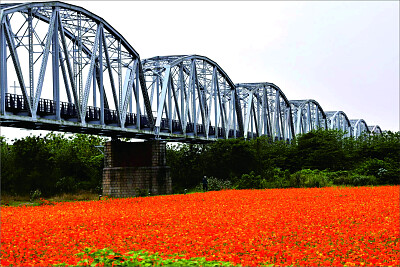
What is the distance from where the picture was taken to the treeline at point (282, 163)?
43.4 meters

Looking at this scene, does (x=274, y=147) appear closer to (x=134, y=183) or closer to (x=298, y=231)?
(x=134, y=183)

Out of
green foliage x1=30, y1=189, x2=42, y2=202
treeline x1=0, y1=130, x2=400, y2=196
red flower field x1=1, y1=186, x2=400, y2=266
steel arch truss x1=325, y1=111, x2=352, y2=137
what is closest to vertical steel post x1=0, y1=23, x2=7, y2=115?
green foliage x1=30, y1=189, x2=42, y2=202

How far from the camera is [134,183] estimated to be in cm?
4541

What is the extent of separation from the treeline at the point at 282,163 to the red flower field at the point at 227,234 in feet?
69.2

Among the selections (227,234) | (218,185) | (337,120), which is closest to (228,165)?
(218,185)

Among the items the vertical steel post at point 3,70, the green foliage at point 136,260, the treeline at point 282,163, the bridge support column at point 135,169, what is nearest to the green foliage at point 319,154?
the treeline at point 282,163

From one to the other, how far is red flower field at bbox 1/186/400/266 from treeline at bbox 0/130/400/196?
624 inches

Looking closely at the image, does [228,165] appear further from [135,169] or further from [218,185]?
[135,169]

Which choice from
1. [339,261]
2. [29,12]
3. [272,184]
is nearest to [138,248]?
[339,261]

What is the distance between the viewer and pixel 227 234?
15.6 meters

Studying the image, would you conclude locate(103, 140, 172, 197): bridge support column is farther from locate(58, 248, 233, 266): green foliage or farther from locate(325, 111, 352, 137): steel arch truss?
locate(325, 111, 352, 137): steel arch truss

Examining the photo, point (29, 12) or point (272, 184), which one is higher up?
point (29, 12)

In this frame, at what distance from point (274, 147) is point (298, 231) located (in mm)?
48761

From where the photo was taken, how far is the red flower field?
12570 mm
